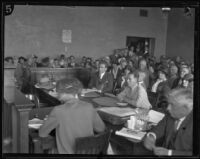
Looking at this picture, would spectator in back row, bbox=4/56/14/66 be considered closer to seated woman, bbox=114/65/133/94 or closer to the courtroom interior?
the courtroom interior

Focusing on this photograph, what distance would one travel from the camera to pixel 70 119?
7.16ft

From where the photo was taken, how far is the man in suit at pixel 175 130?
2.15 m

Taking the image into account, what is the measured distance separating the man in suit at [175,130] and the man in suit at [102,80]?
48cm

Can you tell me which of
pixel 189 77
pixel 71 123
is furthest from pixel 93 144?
pixel 189 77

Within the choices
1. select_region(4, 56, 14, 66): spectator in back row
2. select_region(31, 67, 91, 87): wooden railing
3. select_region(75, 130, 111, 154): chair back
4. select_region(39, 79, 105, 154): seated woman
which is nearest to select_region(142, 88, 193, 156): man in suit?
select_region(75, 130, 111, 154): chair back

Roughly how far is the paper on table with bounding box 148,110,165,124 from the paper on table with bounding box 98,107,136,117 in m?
0.13

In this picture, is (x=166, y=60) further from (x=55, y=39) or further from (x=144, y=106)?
(x=55, y=39)

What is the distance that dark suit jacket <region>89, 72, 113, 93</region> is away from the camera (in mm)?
2221

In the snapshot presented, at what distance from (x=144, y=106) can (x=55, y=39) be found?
0.88 m

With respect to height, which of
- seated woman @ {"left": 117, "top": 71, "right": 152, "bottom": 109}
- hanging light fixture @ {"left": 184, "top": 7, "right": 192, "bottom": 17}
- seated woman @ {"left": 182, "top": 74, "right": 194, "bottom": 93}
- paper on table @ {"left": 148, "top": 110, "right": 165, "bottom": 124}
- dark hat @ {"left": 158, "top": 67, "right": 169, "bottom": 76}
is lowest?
paper on table @ {"left": 148, "top": 110, "right": 165, "bottom": 124}

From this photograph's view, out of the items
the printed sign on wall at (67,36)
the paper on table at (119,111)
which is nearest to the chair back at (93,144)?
the paper on table at (119,111)

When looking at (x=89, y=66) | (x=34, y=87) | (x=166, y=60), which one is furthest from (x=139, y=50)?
(x=34, y=87)

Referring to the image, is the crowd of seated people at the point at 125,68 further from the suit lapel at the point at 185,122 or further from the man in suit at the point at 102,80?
the suit lapel at the point at 185,122

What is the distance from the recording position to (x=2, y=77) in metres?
2.13
